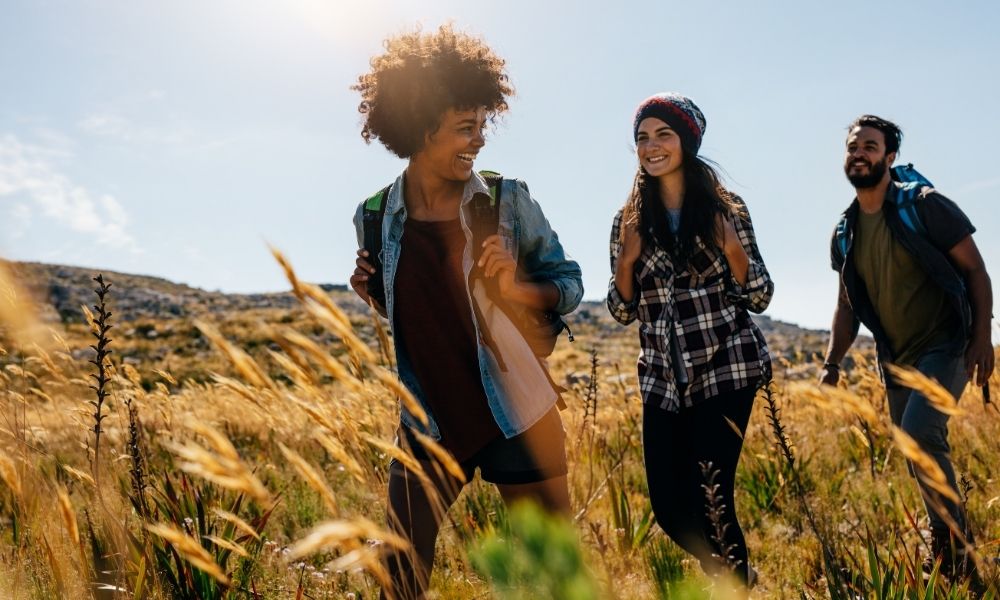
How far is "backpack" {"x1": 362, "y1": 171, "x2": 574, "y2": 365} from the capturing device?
2.42 metres

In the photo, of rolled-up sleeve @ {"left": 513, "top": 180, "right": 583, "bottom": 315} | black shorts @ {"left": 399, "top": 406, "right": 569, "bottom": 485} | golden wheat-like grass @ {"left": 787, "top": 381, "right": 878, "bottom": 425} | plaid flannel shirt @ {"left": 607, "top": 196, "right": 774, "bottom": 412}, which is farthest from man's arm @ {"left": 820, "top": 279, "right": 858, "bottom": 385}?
golden wheat-like grass @ {"left": 787, "top": 381, "right": 878, "bottom": 425}

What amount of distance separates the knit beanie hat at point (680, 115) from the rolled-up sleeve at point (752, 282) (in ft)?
1.24

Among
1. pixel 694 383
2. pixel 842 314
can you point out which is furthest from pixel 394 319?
pixel 842 314

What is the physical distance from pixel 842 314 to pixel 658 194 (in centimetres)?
156

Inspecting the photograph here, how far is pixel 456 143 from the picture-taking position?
245cm

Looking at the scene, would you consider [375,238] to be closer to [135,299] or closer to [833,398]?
[833,398]

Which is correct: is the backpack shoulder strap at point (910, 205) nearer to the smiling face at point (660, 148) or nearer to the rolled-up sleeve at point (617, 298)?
the smiling face at point (660, 148)

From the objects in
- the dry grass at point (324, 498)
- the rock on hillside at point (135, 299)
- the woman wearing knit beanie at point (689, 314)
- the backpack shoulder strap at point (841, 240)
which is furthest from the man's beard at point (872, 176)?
the rock on hillside at point (135, 299)

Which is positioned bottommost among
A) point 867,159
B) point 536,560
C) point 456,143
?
point 536,560

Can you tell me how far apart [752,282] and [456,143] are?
1444 millimetres

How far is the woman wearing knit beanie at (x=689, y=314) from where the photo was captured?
9.68 ft

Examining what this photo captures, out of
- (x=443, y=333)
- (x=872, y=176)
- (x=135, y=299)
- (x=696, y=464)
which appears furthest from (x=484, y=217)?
(x=135, y=299)

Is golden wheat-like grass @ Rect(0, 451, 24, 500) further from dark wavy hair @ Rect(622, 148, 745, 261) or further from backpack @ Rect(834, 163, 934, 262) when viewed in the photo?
backpack @ Rect(834, 163, 934, 262)

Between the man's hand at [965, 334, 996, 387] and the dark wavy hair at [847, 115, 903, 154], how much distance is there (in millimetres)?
1170
